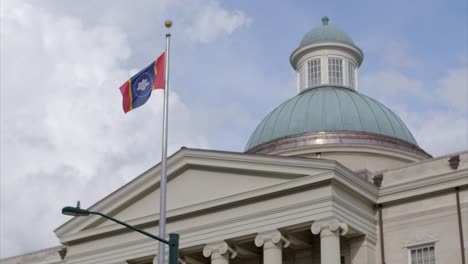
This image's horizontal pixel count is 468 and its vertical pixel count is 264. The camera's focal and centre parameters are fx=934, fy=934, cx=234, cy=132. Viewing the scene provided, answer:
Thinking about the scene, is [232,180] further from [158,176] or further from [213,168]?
[158,176]

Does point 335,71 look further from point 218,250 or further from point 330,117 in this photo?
point 218,250

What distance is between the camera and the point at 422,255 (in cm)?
3625

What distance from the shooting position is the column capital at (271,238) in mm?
36531

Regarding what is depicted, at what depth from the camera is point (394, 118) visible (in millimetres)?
47094

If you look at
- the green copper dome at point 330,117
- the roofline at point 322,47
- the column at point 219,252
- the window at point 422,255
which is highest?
the roofline at point 322,47

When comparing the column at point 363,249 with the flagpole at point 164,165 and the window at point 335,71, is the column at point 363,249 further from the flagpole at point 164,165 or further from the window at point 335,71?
the window at point 335,71

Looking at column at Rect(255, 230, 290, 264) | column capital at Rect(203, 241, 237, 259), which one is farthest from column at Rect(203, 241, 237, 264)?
column at Rect(255, 230, 290, 264)

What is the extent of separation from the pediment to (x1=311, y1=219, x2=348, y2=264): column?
2.12 meters

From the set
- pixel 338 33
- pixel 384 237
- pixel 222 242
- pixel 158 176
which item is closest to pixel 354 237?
pixel 384 237

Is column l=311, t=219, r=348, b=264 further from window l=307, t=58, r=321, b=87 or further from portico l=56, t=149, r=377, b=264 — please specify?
window l=307, t=58, r=321, b=87

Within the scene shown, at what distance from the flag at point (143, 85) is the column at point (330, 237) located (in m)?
9.21

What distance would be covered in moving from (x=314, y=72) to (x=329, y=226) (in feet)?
51.4

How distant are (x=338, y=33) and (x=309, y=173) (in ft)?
51.9

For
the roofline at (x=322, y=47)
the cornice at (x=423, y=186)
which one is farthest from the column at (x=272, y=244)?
the roofline at (x=322, y=47)
